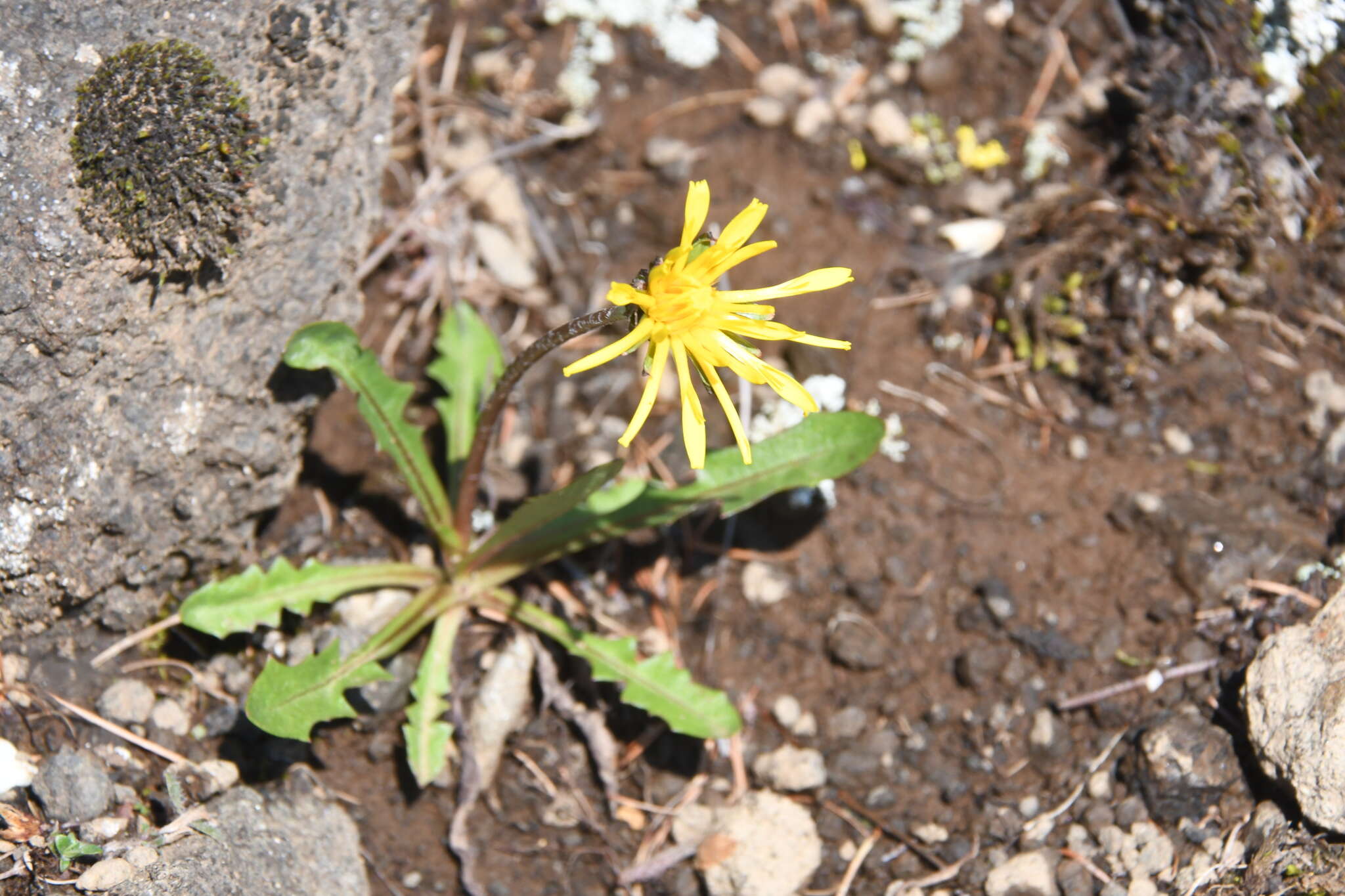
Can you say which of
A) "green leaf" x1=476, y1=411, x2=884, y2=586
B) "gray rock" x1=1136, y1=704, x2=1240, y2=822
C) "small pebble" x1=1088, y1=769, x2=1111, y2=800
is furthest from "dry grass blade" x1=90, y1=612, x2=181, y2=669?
"gray rock" x1=1136, y1=704, x2=1240, y2=822

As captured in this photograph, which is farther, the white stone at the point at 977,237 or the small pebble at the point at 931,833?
the white stone at the point at 977,237

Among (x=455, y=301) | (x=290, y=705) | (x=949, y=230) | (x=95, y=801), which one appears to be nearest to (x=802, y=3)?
(x=949, y=230)

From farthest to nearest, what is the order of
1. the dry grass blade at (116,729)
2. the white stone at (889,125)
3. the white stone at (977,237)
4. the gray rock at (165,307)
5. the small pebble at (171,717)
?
the white stone at (889,125), the white stone at (977,237), the small pebble at (171,717), the dry grass blade at (116,729), the gray rock at (165,307)

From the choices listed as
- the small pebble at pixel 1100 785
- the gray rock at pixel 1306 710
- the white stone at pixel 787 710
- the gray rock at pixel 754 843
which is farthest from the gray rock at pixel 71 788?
the gray rock at pixel 1306 710

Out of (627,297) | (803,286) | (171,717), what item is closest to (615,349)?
(627,297)

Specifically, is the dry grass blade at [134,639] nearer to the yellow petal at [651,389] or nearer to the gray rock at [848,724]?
the yellow petal at [651,389]

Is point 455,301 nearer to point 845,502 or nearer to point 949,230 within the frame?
point 845,502
